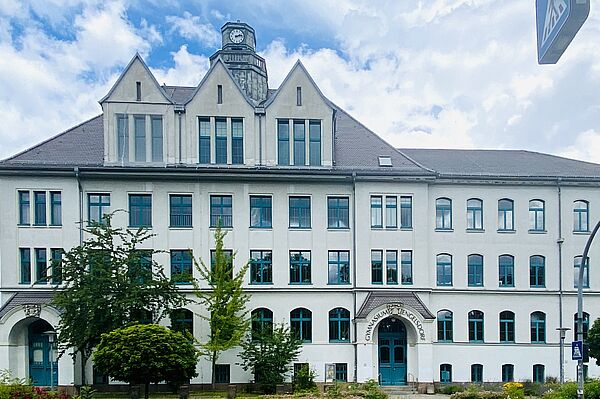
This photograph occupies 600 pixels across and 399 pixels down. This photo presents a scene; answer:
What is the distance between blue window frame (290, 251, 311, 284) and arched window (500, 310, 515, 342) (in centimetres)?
1180

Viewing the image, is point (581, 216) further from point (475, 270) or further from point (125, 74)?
point (125, 74)

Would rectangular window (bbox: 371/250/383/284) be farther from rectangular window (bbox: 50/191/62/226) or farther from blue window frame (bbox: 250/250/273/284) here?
rectangular window (bbox: 50/191/62/226)

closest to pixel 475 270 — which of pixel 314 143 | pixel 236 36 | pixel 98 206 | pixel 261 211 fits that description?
pixel 314 143

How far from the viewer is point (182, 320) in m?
32.6

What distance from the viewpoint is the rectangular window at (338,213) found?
34.5 meters

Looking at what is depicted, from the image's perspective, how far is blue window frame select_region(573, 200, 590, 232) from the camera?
117 feet

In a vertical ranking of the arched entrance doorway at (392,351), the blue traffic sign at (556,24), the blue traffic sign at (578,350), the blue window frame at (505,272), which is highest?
the blue traffic sign at (556,24)

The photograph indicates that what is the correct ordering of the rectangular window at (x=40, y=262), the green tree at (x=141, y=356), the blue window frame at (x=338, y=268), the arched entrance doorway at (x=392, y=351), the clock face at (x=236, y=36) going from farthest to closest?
the clock face at (x=236, y=36) → the blue window frame at (x=338, y=268) → the arched entrance doorway at (x=392, y=351) → the rectangular window at (x=40, y=262) → the green tree at (x=141, y=356)

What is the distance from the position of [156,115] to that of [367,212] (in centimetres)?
1354

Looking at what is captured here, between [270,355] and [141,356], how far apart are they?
8.74 metres

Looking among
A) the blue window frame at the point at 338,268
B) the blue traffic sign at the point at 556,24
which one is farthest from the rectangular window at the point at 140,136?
the blue traffic sign at the point at 556,24

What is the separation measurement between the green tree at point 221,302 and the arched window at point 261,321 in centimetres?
56

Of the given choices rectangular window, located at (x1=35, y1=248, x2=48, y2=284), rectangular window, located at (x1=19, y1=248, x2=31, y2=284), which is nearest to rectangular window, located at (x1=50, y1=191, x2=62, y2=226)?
rectangular window, located at (x1=35, y1=248, x2=48, y2=284)

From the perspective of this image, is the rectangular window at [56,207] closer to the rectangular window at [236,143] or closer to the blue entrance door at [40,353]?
the blue entrance door at [40,353]
